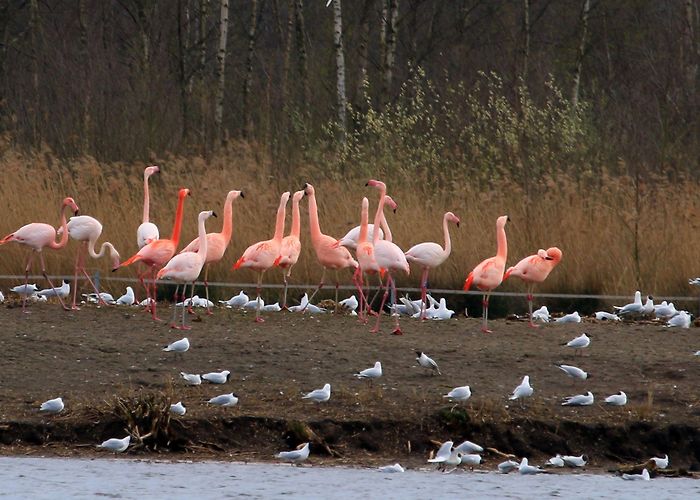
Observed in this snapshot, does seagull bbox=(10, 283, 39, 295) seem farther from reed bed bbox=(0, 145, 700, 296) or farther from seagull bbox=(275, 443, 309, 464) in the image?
seagull bbox=(275, 443, 309, 464)

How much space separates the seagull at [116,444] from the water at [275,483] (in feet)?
0.24

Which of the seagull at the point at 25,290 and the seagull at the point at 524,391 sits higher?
the seagull at the point at 25,290

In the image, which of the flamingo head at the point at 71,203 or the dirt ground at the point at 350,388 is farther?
the flamingo head at the point at 71,203

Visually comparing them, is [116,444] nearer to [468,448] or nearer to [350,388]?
[350,388]

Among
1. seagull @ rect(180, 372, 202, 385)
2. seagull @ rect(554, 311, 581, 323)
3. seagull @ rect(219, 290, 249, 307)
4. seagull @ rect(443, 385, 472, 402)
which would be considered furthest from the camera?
seagull @ rect(219, 290, 249, 307)

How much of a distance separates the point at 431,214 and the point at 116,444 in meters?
7.65

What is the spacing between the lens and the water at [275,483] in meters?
7.09

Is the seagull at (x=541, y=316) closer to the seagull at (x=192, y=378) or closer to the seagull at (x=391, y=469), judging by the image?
the seagull at (x=192, y=378)

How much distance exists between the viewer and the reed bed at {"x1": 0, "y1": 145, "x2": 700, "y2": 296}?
545 inches

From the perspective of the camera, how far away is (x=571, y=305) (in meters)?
13.5

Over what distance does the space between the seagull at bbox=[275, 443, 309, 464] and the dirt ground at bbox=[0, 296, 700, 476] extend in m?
0.13

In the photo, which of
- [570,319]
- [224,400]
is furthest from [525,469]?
[570,319]

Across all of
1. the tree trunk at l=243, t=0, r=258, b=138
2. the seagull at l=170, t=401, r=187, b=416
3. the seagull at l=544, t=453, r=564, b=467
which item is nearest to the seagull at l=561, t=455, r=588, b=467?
the seagull at l=544, t=453, r=564, b=467

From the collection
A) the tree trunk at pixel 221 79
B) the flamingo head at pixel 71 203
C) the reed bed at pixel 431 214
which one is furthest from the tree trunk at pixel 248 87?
the flamingo head at pixel 71 203
